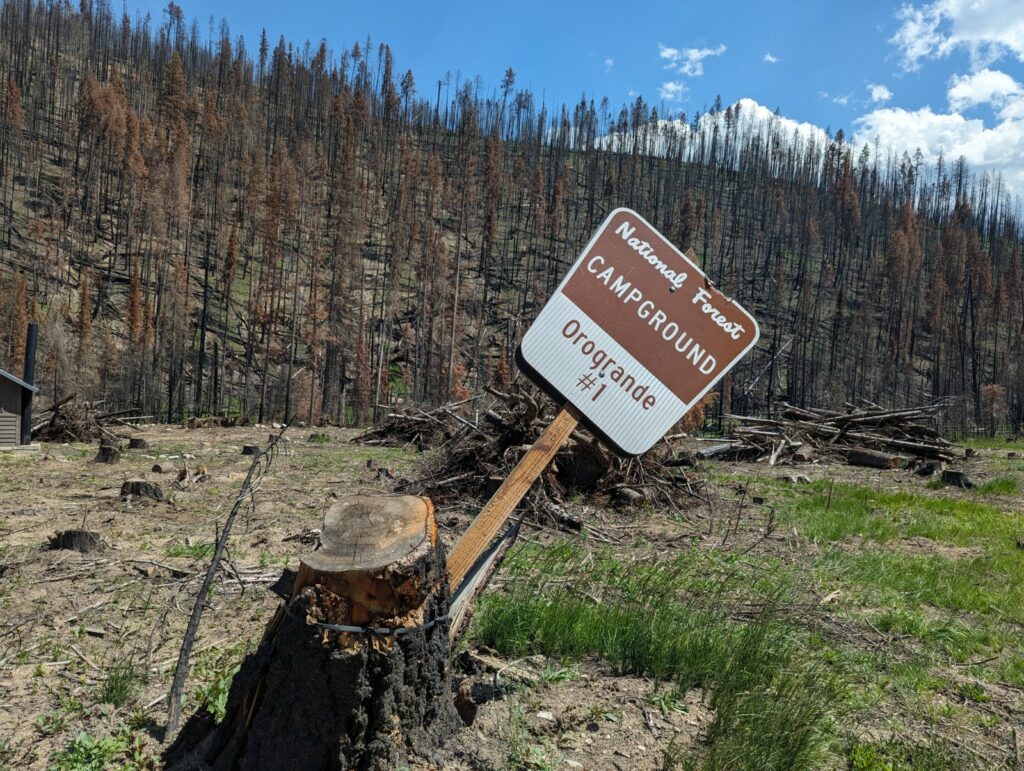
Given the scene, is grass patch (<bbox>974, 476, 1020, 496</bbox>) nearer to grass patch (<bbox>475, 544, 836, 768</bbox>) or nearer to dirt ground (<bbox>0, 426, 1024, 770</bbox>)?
dirt ground (<bbox>0, 426, 1024, 770</bbox>)

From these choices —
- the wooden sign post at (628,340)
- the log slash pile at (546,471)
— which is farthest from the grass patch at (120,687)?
the log slash pile at (546,471)

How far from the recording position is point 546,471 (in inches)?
320

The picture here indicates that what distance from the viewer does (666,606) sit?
362 cm

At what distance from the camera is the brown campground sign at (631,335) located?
2.38m

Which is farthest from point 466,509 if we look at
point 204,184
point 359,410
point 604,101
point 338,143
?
point 604,101

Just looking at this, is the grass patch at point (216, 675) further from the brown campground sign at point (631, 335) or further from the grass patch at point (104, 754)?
the brown campground sign at point (631, 335)

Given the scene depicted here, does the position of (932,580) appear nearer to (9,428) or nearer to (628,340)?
(628,340)

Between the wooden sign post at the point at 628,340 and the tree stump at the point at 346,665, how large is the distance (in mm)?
439

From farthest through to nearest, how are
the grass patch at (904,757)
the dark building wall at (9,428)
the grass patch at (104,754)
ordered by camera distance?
the dark building wall at (9,428), the grass patch at (904,757), the grass patch at (104,754)

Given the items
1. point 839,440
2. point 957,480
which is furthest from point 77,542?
point 839,440

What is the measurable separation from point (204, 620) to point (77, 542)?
7.55 feet

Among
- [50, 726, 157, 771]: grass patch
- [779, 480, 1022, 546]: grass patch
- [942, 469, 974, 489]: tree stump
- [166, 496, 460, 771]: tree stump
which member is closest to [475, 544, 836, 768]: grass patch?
[166, 496, 460, 771]: tree stump

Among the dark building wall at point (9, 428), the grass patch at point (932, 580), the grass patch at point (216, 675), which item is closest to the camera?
the grass patch at point (216, 675)

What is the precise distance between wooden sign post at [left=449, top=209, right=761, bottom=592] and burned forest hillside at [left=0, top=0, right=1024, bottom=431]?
35.6 m
